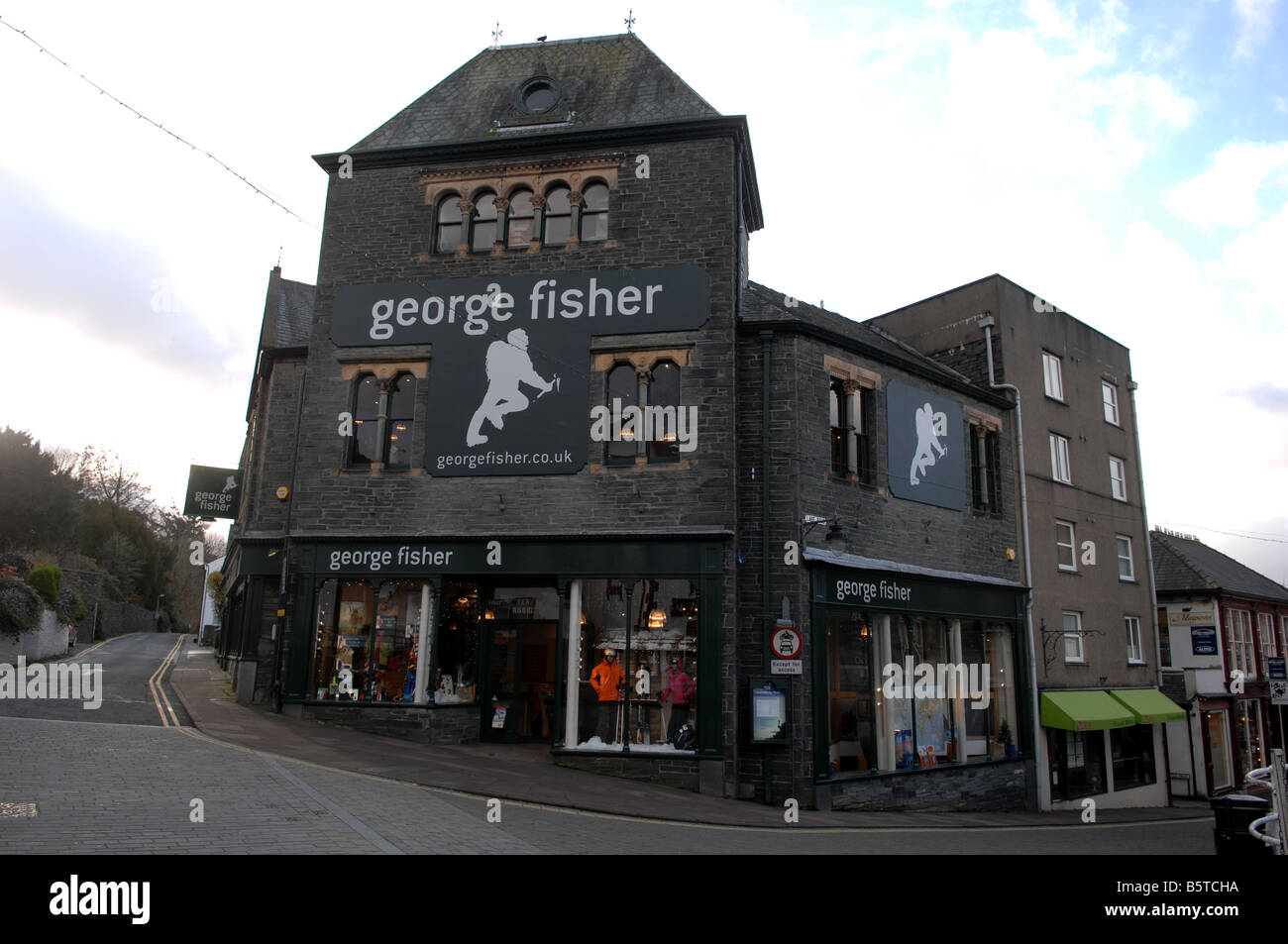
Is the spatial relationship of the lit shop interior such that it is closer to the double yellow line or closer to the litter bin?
the double yellow line

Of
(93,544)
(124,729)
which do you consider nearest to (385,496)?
(124,729)

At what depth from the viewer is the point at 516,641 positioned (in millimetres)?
16375

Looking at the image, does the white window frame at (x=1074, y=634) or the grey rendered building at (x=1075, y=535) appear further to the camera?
the white window frame at (x=1074, y=634)

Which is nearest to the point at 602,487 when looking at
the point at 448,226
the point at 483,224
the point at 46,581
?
the point at 483,224

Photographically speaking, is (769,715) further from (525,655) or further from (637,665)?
(525,655)

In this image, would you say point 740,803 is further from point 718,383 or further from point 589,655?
point 718,383

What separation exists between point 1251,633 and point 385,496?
3149 cm

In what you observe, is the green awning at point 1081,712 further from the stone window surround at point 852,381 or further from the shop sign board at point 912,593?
the stone window surround at point 852,381

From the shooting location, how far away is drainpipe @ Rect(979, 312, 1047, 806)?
64.0ft

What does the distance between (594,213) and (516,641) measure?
8426 millimetres

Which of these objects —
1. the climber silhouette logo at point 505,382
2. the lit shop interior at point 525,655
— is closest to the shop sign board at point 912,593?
the lit shop interior at point 525,655

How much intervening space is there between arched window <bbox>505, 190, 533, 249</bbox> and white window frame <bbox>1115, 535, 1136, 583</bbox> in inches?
739

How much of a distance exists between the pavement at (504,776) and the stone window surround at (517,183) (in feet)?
30.1

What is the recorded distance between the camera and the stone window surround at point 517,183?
1653 centimetres
